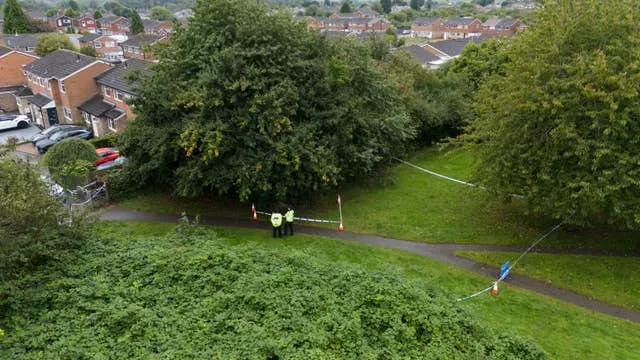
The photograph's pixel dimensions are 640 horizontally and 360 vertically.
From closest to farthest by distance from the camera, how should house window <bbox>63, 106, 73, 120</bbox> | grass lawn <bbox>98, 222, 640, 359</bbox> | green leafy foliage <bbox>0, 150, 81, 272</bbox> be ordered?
green leafy foliage <bbox>0, 150, 81, 272</bbox>, grass lawn <bbox>98, 222, 640, 359</bbox>, house window <bbox>63, 106, 73, 120</bbox>

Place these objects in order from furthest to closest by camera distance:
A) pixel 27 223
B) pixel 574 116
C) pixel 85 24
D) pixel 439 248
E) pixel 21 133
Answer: pixel 85 24 → pixel 21 133 → pixel 439 248 → pixel 574 116 → pixel 27 223

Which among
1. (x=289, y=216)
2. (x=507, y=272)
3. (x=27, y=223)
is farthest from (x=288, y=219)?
(x=27, y=223)

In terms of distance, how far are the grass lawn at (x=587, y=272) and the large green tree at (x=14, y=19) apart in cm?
9241

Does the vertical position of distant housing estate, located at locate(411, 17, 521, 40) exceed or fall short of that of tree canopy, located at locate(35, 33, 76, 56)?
it falls short

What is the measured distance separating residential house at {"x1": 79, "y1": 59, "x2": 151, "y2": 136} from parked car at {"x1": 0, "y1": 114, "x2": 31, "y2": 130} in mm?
6244

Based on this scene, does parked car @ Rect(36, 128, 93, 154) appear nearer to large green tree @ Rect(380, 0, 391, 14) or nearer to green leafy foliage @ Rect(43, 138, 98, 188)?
green leafy foliage @ Rect(43, 138, 98, 188)

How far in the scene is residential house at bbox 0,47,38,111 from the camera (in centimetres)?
4722

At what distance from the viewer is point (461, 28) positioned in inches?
4596

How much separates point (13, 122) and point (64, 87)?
5.97m

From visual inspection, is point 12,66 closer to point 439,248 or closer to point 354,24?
point 439,248

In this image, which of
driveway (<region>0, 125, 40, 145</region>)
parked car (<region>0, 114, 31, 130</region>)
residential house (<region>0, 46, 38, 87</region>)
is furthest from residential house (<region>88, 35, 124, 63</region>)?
driveway (<region>0, 125, 40, 145</region>)

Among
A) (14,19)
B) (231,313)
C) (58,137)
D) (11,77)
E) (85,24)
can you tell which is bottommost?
(58,137)

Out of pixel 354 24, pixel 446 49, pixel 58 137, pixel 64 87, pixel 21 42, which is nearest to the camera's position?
pixel 58 137

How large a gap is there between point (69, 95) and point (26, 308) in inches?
1260
